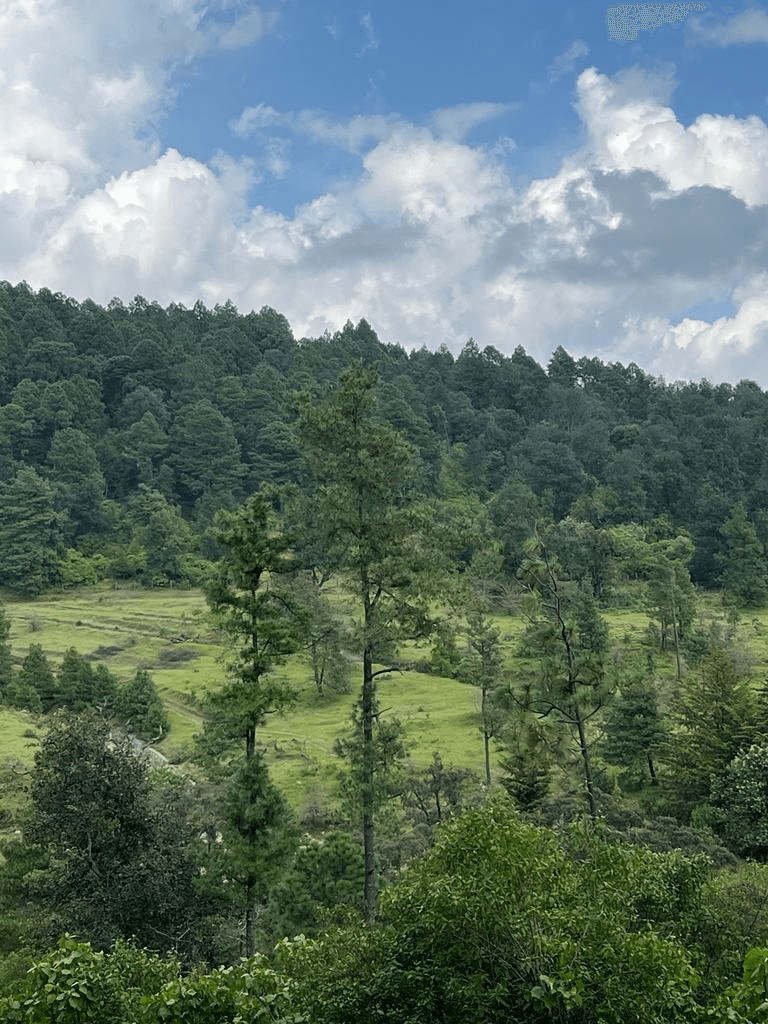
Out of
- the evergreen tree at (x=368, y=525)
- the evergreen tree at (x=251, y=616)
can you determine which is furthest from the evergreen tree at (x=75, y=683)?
the evergreen tree at (x=368, y=525)

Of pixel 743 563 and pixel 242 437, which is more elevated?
pixel 242 437

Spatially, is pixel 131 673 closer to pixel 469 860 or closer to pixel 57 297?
pixel 469 860

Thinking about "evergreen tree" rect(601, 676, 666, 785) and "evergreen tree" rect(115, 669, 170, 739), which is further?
"evergreen tree" rect(115, 669, 170, 739)

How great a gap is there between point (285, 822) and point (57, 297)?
103m

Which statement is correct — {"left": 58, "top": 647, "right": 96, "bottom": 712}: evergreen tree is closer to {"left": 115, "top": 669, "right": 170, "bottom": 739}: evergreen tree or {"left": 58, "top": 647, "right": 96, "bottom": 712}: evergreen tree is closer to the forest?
the forest

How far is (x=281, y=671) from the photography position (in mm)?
46938

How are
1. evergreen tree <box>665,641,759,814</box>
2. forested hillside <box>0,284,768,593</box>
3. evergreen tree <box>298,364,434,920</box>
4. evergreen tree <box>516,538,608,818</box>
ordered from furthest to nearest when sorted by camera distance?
forested hillside <box>0,284,768,593</box> → evergreen tree <box>665,641,759,814</box> → evergreen tree <box>298,364,434,920</box> → evergreen tree <box>516,538,608,818</box>

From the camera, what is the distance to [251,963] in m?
7.72

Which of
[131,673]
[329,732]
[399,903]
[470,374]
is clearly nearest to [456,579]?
[399,903]

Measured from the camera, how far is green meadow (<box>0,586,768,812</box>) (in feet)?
104

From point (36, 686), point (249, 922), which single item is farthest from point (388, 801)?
point (36, 686)

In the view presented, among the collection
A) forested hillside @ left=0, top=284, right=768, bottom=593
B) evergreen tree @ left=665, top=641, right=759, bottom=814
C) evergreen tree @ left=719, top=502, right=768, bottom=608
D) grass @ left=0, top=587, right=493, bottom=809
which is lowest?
grass @ left=0, top=587, right=493, bottom=809

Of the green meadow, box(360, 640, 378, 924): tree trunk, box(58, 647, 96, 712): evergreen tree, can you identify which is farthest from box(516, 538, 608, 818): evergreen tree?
box(58, 647, 96, 712): evergreen tree

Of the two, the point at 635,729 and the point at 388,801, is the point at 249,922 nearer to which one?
the point at 388,801
